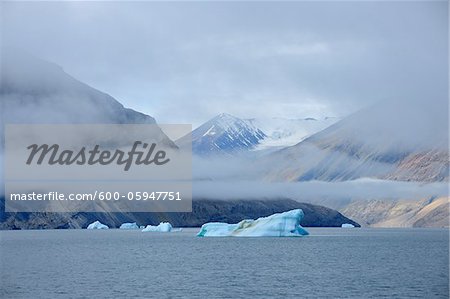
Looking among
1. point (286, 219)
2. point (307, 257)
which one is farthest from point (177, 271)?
point (286, 219)


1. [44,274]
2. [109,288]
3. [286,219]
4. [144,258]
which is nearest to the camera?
[109,288]

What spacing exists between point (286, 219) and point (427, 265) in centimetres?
8043

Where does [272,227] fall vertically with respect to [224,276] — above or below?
above

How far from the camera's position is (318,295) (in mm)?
63219

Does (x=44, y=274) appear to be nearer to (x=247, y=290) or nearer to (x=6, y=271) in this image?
(x=6, y=271)

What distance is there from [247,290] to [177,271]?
64.6 feet

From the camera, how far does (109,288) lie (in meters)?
67.3

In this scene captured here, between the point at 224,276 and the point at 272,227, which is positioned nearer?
the point at 224,276

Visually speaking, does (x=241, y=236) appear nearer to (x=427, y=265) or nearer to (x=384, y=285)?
(x=427, y=265)

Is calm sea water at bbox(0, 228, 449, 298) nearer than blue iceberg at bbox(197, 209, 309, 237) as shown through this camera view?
Yes

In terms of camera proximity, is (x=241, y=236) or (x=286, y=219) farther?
(x=241, y=236)

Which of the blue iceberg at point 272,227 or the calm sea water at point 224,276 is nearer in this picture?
the calm sea water at point 224,276

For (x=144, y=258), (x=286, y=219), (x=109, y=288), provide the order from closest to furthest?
(x=109, y=288), (x=144, y=258), (x=286, y=219)

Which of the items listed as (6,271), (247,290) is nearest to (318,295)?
(247,290)
